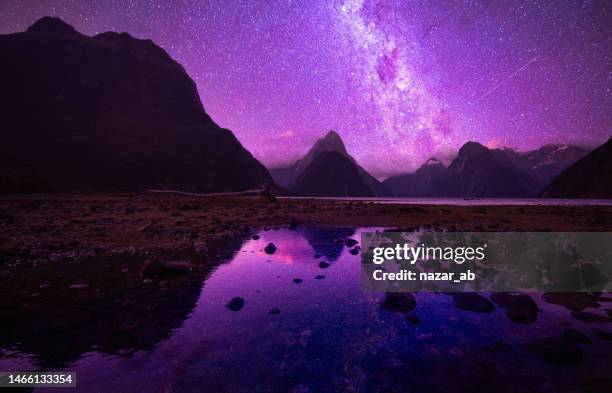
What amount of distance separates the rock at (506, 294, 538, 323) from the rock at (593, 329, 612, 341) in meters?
1.26

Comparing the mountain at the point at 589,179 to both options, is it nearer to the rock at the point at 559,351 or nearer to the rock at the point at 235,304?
the rock at the point at 559,351

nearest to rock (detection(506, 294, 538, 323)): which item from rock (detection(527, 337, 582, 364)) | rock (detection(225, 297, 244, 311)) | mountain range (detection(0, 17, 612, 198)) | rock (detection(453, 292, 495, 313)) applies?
rock (detection(453, 292, 495, 313))

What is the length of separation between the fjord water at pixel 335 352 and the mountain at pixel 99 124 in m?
92.4

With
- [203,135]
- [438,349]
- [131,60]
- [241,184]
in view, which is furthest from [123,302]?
[131,60]

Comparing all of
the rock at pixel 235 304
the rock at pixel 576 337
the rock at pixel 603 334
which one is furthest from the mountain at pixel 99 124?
the rock at pixel 603 334

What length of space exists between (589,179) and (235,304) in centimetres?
23581

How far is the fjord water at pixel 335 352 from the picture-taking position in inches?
204

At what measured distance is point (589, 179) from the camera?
165375 mm

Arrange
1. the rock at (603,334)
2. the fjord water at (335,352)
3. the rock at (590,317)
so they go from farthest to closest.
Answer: the rock at (590,317), the rock at (603,334), the fjord water at (335,352)

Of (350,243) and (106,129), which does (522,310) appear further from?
(106,129)

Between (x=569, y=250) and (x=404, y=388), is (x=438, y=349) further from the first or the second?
(x=569, y=250)

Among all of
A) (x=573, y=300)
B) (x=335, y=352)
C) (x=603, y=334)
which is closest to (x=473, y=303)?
(x=603, y=334)

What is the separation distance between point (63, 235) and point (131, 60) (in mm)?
223635

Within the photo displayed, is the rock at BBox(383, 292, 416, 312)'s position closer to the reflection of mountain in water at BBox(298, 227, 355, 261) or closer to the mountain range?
the reflection of mountain in water at BBox(298, 227, 355, 261)
